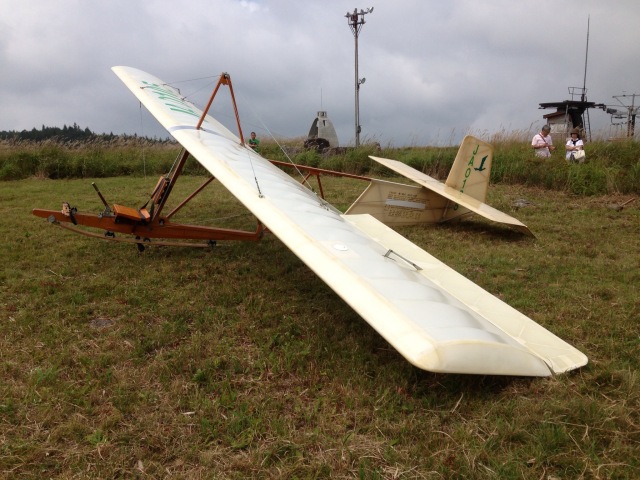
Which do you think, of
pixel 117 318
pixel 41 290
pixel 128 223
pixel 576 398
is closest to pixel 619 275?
pixel 576 398

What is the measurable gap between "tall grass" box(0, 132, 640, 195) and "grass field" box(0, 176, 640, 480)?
20.5ft

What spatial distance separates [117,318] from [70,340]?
50 cm

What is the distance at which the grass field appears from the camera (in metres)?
2.33

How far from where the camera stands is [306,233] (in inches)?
127

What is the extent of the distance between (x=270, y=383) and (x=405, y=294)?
1.20 m

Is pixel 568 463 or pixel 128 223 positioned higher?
pixel 128 223

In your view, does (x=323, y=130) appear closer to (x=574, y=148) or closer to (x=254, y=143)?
(x=254, y=143)

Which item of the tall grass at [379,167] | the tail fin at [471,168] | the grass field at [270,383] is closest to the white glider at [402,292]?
the grass field at [270,383]

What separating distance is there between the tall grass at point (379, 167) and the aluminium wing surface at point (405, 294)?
6461mm

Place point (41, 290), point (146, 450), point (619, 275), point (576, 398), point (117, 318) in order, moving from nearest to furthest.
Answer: point (146, 450) → point (576, 398) → point (117, 318) → point (41, 290) → point (619, 275)

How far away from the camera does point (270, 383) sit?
3.09 m

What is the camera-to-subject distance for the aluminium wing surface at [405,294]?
2305mm

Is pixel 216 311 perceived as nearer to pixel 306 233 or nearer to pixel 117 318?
pixel 117 318

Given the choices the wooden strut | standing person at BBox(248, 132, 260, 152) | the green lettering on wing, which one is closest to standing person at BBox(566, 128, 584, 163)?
standing person at BBox(248, 132, 260, 152)
